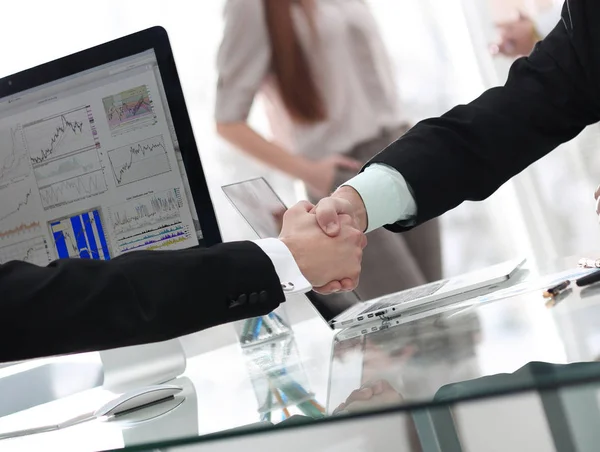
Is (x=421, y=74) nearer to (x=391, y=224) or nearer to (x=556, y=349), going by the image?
(x=391, y=224)

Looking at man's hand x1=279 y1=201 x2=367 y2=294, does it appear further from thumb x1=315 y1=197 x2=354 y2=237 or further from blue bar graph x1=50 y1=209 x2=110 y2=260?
blue bar graph x1=50 y1=209 x2=110 y2=260

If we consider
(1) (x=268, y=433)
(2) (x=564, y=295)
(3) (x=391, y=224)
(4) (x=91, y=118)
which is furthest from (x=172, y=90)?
(1) (x=268, y=433)

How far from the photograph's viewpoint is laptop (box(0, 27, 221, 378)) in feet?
4.73

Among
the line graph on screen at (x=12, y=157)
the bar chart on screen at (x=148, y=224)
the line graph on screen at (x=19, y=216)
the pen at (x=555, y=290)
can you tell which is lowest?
the pen at (x=555, y=290)

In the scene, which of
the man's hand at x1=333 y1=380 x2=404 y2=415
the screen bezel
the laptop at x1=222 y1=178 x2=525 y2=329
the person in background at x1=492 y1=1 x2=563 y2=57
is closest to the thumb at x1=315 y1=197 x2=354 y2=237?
the laptop at x1=222 y1=178 x2=525 y2=329

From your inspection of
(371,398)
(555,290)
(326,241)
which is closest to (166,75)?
(326,241)

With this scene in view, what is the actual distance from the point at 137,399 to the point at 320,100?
1.73 m

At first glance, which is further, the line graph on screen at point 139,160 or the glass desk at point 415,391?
the line graph on screen at point 139,160

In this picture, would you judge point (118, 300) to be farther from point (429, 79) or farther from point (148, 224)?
point (429, 79)

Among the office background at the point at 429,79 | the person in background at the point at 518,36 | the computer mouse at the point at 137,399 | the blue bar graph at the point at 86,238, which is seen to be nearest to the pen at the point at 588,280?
the computer mouse at the point at 137,399

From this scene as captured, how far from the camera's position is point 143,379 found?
138 cm

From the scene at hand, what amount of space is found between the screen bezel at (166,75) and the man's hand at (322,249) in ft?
0.78

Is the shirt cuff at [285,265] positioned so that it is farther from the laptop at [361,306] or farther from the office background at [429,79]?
the office background at [429,79]

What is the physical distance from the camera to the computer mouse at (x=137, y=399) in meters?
1.04
